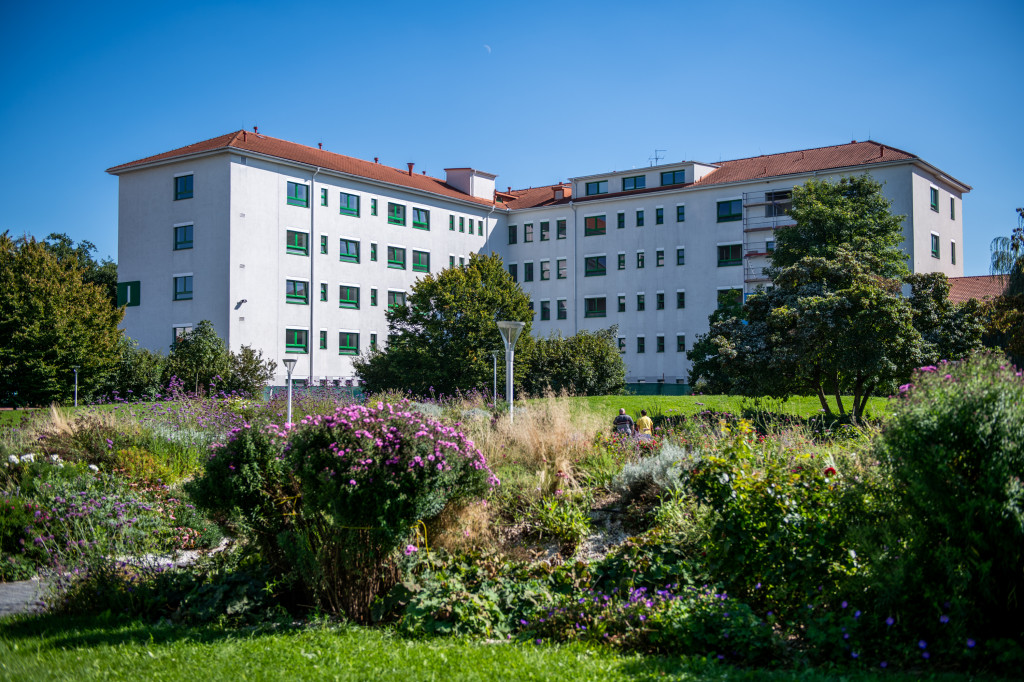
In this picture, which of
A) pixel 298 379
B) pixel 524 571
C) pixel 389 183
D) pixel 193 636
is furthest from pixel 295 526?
pixel 389 183

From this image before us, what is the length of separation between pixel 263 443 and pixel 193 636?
2.00 metres

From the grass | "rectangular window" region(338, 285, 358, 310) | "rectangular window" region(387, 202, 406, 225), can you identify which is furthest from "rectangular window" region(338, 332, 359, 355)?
the grass

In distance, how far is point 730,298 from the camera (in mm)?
53375

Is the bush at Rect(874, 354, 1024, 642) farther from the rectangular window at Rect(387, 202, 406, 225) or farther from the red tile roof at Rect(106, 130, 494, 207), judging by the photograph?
the rectangular window at Rect(387, 202, 406, 225)

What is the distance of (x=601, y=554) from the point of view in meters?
9.72

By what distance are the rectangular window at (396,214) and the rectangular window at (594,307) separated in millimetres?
14385

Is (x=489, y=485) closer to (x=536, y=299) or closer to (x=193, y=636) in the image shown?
(x=193, y=636)

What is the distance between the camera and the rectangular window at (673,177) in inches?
2478

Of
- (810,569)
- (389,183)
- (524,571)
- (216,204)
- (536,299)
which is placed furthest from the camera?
(536,299)

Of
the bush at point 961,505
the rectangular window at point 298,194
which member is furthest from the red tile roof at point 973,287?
the bush at point 961,505

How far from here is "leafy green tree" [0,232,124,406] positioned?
136 ft

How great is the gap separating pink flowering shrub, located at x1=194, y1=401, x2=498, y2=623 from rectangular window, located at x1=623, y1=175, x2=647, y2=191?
57.9 m

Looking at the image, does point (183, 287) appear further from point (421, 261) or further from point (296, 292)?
point (421, 261)

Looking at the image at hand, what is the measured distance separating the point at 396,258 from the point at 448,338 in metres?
18.8
